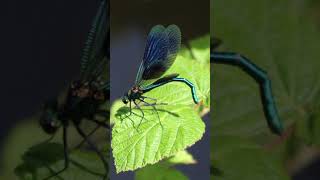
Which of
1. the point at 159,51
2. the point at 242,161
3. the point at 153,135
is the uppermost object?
the point at 159,51

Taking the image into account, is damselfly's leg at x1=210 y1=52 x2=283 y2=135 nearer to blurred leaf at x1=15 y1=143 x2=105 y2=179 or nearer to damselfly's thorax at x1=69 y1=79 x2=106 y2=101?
damselfly's thorax at x1=69 y1=79 x2=106 y2=101

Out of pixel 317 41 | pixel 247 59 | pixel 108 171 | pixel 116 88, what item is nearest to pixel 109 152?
pixel 108 171

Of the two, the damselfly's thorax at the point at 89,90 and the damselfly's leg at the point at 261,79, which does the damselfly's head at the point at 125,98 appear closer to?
the damselfly's thorax at the point at 89,90

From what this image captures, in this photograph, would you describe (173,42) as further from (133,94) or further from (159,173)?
(159,173)

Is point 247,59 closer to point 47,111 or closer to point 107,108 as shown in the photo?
point 107,108

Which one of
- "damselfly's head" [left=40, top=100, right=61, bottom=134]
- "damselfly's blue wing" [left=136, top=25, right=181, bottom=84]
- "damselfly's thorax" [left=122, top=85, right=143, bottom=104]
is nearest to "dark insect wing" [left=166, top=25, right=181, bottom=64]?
"damselfly's blue wing" [left=136, top=25, right=181, bottom=84]

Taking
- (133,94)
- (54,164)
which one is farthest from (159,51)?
(54,164)
